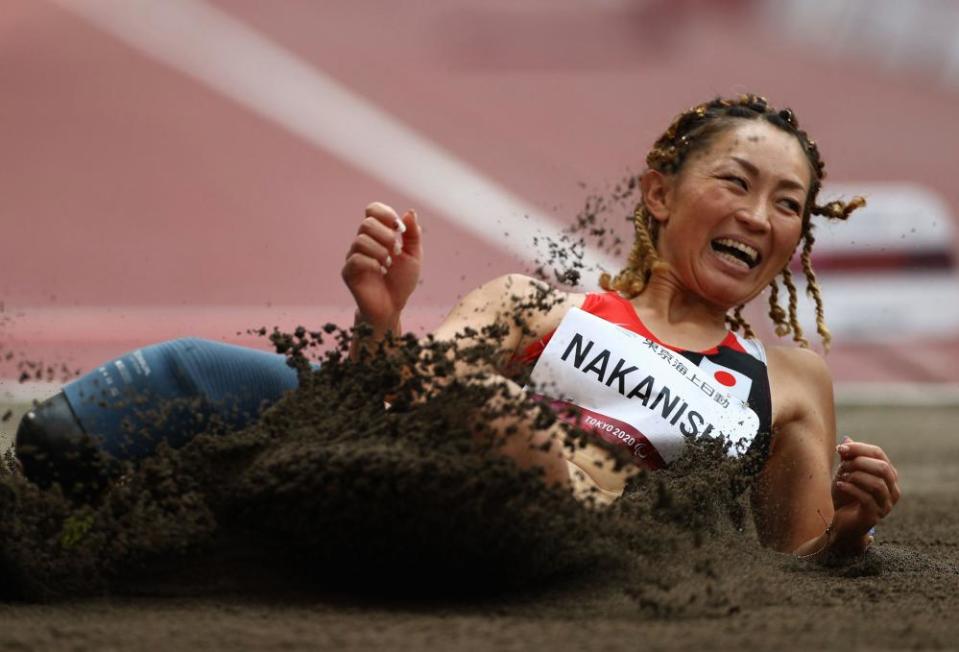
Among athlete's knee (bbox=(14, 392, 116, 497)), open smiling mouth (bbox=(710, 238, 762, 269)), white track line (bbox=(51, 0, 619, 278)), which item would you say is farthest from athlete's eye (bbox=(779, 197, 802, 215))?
white track line (bbox=(51, 0, 619, 278))

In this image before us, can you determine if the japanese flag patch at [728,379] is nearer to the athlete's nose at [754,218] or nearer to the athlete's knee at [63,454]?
the athlete's nose at [754,218]

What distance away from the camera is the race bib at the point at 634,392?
2580 millimetres

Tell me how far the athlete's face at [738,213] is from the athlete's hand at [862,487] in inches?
15.6

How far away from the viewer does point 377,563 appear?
6.68ft

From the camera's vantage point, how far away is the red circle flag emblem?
107 inches

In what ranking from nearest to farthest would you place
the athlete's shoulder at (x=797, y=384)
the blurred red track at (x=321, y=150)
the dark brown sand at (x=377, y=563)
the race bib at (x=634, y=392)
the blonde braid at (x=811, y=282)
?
the dark brown sand at (x=377, y=563) → the race bib at (x=634, y=392) → the athlete's shoulder at (x=797, y=384) → the blonde braid at (x=811, y=282) → the blurred red track at (x=321, y=150)

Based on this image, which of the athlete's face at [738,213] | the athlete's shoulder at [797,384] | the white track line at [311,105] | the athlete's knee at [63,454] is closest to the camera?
the athlete's knee at [63,454]

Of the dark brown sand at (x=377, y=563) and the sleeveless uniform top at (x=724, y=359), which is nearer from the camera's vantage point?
the dark brown sand at (x=377, y=563)

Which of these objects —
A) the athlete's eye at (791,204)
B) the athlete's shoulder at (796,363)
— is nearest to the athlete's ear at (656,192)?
the athlete's eye at (791,204)

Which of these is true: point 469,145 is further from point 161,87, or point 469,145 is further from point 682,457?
point 682,457

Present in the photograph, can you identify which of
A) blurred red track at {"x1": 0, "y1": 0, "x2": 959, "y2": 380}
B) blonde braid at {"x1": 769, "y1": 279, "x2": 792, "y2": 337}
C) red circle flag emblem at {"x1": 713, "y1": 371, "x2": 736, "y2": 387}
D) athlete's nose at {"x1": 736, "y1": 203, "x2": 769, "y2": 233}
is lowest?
red circle flag emblem at {"x1": 713, "y1": 371, "x2": 736, "y2": 387}

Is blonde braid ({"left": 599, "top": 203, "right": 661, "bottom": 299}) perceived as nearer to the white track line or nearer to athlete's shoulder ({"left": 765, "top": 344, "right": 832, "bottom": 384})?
athlete's shoulder ({"left": 765, "top": 344, "right": 832, "bottom": 384})

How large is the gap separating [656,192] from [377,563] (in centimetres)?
112

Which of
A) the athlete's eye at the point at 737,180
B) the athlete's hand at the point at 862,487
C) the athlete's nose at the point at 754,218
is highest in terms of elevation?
the athlete's eye at the point at 737,180
